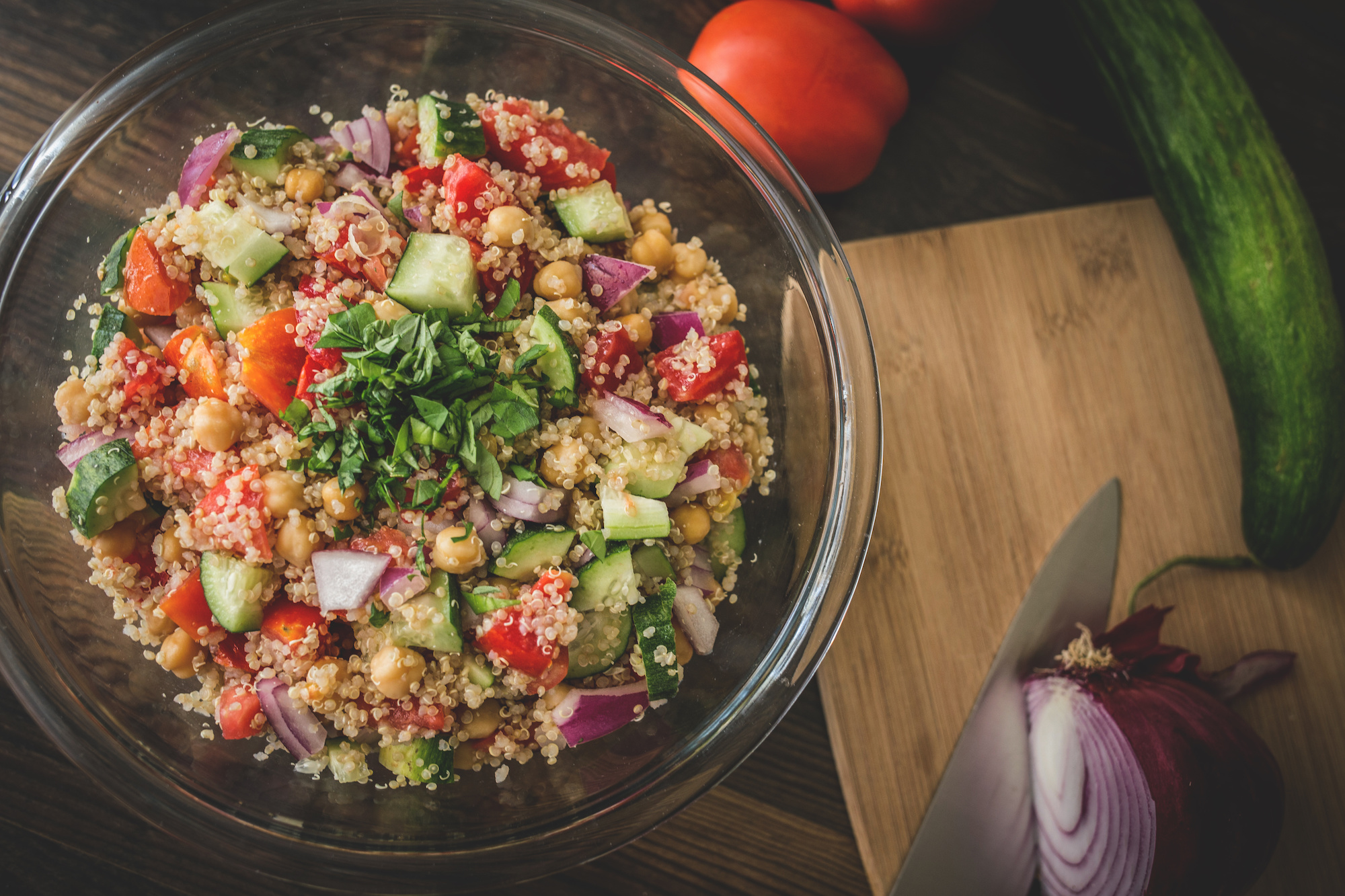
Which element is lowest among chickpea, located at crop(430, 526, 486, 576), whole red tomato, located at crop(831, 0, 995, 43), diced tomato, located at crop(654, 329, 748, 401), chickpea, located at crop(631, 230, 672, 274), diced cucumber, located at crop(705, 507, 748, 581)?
chickpea, located at crop(430, 526, 486, 576)

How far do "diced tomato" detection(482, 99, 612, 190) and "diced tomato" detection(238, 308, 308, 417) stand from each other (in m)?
0.48

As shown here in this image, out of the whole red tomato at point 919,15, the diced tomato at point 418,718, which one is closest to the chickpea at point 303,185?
the diced tomato at point 418,718

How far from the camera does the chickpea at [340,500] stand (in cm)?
130

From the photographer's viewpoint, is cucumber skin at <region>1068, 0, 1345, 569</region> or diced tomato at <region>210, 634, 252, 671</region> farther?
cucumber skin at <region>1068, 0, 1345, 569</region>

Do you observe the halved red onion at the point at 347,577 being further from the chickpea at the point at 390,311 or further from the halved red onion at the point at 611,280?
the halved red onion at the point at 611,280

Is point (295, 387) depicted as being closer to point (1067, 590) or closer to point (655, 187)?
point (655, 187)

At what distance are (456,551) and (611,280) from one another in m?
0.55

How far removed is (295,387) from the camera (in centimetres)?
135

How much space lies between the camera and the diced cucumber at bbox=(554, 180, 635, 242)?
1506 millimetres

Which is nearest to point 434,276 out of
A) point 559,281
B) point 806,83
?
point 559,281

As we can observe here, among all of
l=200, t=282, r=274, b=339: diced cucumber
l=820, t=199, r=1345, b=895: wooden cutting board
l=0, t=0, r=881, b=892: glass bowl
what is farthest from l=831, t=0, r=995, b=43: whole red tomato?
l=200, t=282, r=274, b=339: diced cucumber

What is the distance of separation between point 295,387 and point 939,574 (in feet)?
4.87

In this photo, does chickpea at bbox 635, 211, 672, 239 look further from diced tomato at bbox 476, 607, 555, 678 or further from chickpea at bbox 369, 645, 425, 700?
chickpea at bbox 369, 645, 425, 700

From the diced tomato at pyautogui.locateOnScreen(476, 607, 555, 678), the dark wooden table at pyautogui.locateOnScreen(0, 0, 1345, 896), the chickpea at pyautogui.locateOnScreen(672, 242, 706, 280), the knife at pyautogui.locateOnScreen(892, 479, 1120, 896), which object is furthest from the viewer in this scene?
the knife at pyautogui.locateOnScreen(892, 479, 1120, 896)
